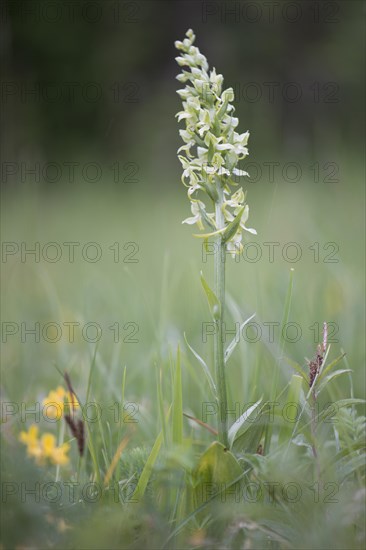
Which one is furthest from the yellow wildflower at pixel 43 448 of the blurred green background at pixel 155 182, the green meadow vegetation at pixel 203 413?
the blurred green background at pixel 155 182

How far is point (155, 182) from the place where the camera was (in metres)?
6.62

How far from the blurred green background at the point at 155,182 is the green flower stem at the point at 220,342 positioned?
0.69ft

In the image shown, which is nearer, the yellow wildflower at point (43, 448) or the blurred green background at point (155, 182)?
the yellow wildflower at point (43, 448)

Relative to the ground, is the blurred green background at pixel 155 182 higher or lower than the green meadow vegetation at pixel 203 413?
higher

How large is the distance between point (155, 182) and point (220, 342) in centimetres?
562

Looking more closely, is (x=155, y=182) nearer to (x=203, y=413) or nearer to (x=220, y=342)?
(x=203, y=413)

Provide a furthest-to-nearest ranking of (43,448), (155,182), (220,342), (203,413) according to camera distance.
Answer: (155,182), (203,413), (43,448), (220,342)

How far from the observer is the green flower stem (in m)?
1.10

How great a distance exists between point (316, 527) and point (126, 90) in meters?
8.20

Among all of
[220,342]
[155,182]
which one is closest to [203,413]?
[220,342]

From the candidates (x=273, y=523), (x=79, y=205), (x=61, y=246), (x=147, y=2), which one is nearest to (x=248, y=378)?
(x=273, y=523)

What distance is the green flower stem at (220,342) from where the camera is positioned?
3.62 feet

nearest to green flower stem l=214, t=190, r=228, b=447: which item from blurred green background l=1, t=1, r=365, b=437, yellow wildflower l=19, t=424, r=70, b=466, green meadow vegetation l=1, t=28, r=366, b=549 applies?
green meadow vegetation l=1, t=28, r=366, b=549

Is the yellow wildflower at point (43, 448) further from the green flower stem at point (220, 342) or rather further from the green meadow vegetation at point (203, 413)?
the green flower stem at point (220, 342)
